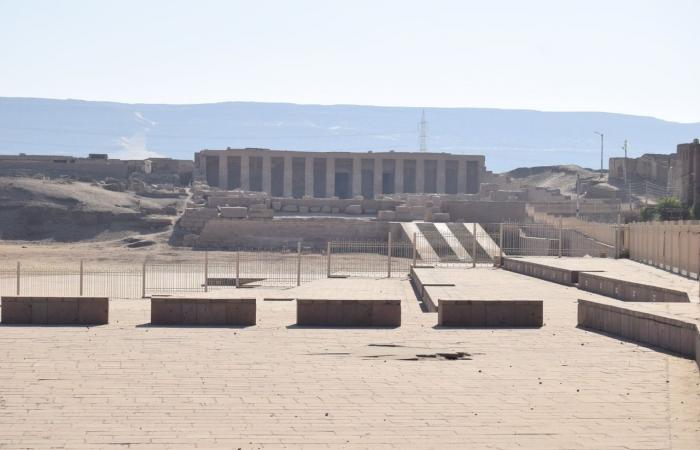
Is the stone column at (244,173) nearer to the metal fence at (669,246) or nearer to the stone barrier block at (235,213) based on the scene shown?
the stone barrier block at (235,213)

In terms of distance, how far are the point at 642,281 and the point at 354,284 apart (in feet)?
34.0

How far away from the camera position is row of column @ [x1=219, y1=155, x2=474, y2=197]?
80.0 metres

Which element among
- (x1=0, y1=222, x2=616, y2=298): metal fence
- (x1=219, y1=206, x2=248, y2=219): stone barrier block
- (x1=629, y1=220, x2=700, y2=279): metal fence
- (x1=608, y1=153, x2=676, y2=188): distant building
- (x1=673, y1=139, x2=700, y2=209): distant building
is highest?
(x1=608, y1=153, x2=676, y2=188): distant building

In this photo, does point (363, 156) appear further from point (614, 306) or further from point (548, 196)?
point (614, 306)

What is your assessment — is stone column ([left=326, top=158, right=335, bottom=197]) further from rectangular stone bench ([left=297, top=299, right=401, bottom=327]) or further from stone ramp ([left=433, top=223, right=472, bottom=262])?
rectangular stone bench ([left=297, top=299, right=401, bottom=327])

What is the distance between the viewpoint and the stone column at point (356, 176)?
81.8m

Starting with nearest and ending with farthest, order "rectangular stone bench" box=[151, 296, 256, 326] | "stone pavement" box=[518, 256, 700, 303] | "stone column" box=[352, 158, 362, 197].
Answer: "rectangular stone bench" box=[151, 296, 256, 326], "stone pavement" box=[518, 256, 700, 303], "stone column" box=[352, 158, 362, 197]

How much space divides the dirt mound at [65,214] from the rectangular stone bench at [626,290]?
Result: 3484 cm

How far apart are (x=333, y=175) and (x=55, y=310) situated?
63.7 meters

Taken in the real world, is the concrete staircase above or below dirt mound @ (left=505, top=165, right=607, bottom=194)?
below

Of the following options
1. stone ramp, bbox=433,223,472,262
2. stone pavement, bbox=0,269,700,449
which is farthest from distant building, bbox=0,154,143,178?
stone pavement, bbox=0,269,700,449

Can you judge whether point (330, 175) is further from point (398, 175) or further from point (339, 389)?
point (339, 389)

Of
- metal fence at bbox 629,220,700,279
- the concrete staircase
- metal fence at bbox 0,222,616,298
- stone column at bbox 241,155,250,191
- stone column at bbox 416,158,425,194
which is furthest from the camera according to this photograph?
Result: stone column at bbox 416,158,425,194

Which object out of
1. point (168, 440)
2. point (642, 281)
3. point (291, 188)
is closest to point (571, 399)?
point (168, 440)
